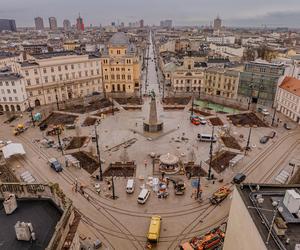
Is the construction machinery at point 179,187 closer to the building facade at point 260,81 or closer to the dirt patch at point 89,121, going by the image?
the dirt patch at point 89,121

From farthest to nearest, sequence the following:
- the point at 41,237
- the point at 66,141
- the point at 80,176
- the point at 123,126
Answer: the point at 123,126 → the point at 66,141 → the point at 80,176 → the point at 41,237

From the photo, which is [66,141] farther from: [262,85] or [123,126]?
[262,85]

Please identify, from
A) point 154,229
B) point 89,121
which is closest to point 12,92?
point 89,121

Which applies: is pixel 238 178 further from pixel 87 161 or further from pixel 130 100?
pixel 130 100

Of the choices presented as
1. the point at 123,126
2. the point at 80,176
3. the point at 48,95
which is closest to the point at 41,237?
the point at 80,176

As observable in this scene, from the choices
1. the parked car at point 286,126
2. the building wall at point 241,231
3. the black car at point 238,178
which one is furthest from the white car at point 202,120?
the building wall at point 241,231

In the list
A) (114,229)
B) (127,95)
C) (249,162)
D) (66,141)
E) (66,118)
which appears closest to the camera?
(114,229)
